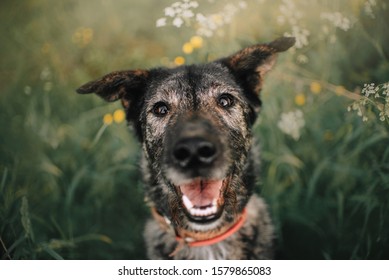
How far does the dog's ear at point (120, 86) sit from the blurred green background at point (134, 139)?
0.84 m

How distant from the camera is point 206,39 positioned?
15.4ft

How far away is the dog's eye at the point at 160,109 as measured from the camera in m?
3.48

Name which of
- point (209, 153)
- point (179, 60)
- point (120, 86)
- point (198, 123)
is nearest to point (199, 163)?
point (209, 153)

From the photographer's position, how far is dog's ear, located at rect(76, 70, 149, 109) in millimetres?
3407

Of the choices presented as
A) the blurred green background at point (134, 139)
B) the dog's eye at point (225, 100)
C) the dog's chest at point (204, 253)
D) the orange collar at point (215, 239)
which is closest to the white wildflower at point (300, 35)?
the blurred green background at point (134, 139)

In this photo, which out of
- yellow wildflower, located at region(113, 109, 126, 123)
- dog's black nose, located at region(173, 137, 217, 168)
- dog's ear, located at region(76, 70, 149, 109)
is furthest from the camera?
yellow wildflower, located at region(113, 109, 126, 123)

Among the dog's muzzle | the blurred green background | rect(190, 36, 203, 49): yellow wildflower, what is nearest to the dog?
the dog's muzzle

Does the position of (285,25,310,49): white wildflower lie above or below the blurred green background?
above

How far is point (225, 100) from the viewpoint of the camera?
3.49 metres

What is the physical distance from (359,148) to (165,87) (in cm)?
223

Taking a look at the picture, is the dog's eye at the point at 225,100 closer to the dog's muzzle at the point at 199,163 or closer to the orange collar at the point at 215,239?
the dog's muzzle at the point at 199,163

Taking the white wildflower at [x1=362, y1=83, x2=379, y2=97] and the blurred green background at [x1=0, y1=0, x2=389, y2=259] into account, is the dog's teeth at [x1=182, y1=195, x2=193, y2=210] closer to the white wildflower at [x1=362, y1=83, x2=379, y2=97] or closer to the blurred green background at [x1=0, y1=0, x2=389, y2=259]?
the blurred green background at [x1=0, y1=0, x2=389, y2=259]
